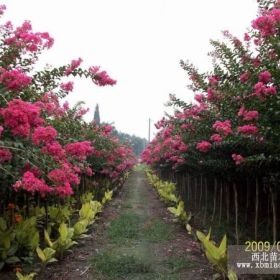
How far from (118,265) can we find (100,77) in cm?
264

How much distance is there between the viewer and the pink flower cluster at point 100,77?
5.38m

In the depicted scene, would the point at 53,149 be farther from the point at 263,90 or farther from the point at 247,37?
the point at 247,37

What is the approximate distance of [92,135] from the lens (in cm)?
1113

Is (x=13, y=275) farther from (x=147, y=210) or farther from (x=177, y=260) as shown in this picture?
(x=147, y=210)

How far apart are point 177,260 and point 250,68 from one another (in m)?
3.02

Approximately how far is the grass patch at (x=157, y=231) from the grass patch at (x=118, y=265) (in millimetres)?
1625

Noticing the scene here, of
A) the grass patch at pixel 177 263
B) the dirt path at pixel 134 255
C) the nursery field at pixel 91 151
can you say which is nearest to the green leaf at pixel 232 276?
the nursery field at pixel 91 151

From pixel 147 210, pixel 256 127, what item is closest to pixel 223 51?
pixel 256 127

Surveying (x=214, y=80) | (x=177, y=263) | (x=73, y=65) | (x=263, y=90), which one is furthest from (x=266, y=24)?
(x=177, y=263)

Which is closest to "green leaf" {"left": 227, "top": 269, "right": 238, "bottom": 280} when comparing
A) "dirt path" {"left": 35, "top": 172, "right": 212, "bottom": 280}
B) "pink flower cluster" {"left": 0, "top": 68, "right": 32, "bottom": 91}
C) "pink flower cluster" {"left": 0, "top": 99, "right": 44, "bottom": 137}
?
"dirt path" {"left": 35, "top": 172, "right": 212, "bottom": 280}

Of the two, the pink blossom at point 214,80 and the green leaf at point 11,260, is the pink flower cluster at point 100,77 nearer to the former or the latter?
the pink blossom at point 214,80

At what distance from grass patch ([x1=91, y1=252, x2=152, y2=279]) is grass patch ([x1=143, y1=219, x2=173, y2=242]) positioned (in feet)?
5.33

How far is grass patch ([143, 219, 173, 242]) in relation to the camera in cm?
773

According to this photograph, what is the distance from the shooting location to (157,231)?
838cm
